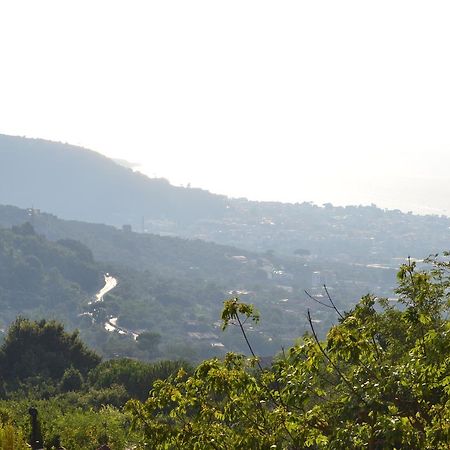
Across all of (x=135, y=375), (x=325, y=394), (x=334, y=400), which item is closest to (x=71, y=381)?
(x=135, y=375)

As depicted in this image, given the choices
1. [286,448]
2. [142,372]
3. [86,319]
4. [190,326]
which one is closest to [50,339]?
[142,372]

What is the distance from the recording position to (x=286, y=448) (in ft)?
34.0

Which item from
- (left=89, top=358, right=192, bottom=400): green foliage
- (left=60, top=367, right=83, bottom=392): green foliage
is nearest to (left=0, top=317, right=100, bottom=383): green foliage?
(left=60, top=367, right=83, bottom=392): green foliage

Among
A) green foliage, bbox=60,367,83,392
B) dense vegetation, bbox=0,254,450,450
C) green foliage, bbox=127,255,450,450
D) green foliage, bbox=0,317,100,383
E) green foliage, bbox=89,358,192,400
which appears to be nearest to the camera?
dense vegetation, bbox=0,254,450,450

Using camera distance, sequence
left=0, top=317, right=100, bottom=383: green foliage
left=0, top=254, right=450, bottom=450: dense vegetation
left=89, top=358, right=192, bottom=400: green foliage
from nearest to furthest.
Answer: left=0, top=254, right=450, bottom=450: dense vegetation
left=89, top=358, right=192, bottom=400: green foliage
left=0, top=317, right=100, bottom=383: green foliage

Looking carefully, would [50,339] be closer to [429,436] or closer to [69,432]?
[69,432]

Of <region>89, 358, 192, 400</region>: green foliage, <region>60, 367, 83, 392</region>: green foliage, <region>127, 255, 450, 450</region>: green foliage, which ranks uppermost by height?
<region>127, 255, 450, 450</region>: green foliage

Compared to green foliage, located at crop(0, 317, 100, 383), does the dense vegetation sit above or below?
above

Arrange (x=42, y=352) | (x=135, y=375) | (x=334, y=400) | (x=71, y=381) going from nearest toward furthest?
1. (x=334, y=400)
2. (x=135, y=375)
3. (x=71, y=381)
4. (x=42, y=352)

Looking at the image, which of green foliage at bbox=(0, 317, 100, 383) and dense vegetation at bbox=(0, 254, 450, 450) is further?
green foliage at bbox=(0, 317, 100, 383)

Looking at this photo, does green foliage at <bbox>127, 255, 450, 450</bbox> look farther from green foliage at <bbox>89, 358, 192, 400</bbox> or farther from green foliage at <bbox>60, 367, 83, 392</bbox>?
green foliage at <bbox>60, 367, 83, 392</bbox>

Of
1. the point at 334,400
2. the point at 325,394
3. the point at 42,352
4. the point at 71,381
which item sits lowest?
the point at 71,381

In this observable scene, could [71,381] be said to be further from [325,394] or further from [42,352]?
[325,394]

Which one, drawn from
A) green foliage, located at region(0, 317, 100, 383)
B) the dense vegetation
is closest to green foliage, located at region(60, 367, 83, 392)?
green foliage, located at region(0, 317, 100, 383)
